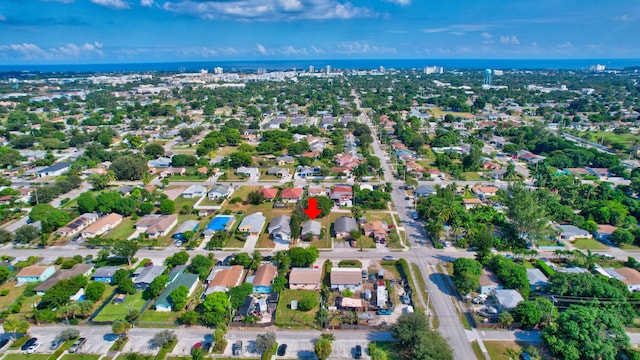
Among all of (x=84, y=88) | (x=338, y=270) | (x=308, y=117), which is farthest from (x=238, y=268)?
(x=84, y=88)

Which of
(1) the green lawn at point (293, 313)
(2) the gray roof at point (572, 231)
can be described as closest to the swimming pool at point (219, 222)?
(1) the green lawn at point (293, 313)

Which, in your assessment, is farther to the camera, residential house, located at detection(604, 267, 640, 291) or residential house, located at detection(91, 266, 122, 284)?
residential house, located at detection(91, 266, 122, 284)

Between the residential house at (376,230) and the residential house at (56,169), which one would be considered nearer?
the residential house at (376,230)

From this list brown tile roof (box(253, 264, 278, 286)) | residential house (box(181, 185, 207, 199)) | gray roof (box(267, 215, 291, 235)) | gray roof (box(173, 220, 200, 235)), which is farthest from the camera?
residential house (box(181, 185, 207, 199))

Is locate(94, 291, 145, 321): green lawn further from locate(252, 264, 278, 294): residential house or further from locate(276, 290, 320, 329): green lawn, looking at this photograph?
locate(276, 290, 320, 329): green lawn

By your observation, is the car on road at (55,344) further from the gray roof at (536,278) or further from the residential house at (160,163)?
the residential house at (160,163)

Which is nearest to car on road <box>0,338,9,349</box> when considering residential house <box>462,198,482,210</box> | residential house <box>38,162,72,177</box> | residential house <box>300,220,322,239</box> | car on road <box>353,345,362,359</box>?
car on road <box>353,345,362,359</box>

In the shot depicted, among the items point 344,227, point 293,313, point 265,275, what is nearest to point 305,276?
point 265,275
